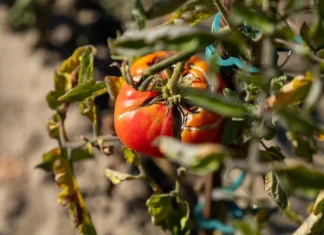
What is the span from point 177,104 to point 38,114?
1540mm

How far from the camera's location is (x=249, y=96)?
2.59 feet

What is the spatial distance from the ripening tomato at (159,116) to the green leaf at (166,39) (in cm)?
27

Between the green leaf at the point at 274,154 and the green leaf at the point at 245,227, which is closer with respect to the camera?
the green leaf at the point at 245,227

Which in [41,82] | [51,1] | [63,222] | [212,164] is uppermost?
[212,164]

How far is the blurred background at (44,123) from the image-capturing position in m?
2.06

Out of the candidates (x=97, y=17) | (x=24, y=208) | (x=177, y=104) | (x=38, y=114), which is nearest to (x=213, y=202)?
(x=177, y=104)

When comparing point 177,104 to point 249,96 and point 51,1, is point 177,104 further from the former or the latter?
point 51,1

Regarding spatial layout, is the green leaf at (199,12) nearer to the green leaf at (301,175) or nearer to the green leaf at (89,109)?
the green leaf at (89,109)

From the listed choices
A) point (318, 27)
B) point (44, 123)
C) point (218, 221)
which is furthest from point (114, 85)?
point (44, 123)

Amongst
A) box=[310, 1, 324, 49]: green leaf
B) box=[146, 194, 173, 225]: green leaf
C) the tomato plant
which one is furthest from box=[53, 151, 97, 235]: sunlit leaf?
box=[310, 1, 324, 49]: green leaf

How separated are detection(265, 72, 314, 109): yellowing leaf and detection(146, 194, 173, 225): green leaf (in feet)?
1.33

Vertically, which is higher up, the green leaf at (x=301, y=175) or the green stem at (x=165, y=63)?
the green leaf at (x=301, y=175)

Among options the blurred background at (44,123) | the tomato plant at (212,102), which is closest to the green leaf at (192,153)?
the tomato plant at (212,102)

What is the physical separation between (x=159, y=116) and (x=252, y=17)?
0.33m
